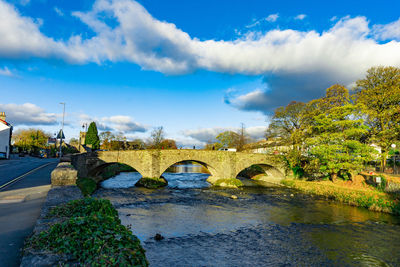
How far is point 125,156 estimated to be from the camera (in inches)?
1235

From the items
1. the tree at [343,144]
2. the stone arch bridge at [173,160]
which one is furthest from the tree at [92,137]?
the tree at [343,144]

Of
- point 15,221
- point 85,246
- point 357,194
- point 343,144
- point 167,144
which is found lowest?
point 357,194

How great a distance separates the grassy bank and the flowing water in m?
1.27

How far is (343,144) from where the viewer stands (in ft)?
85.0

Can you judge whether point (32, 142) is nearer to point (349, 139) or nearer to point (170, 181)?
point (170, 181)

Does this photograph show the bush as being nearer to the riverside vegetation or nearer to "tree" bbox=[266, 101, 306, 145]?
the riverside vegetation

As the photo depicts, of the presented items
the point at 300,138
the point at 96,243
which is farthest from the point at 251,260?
the point at 300,138

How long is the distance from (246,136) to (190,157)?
1526 inches

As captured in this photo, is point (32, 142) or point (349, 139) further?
point (32, 142)

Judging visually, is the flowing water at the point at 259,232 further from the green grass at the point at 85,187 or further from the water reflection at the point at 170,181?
the water reflection at the point at 170,181

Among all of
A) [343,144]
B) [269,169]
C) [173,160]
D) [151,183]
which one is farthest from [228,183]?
[343,144]

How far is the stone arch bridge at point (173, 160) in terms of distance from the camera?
30297 millimetres

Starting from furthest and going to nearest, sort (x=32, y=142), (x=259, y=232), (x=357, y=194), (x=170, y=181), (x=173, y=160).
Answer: (x=32, y=142)
(x=170, y=181)
(x=173, y=160)
(x=357, y=194)
(x=259, y=232)

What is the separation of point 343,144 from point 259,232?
714 inches
